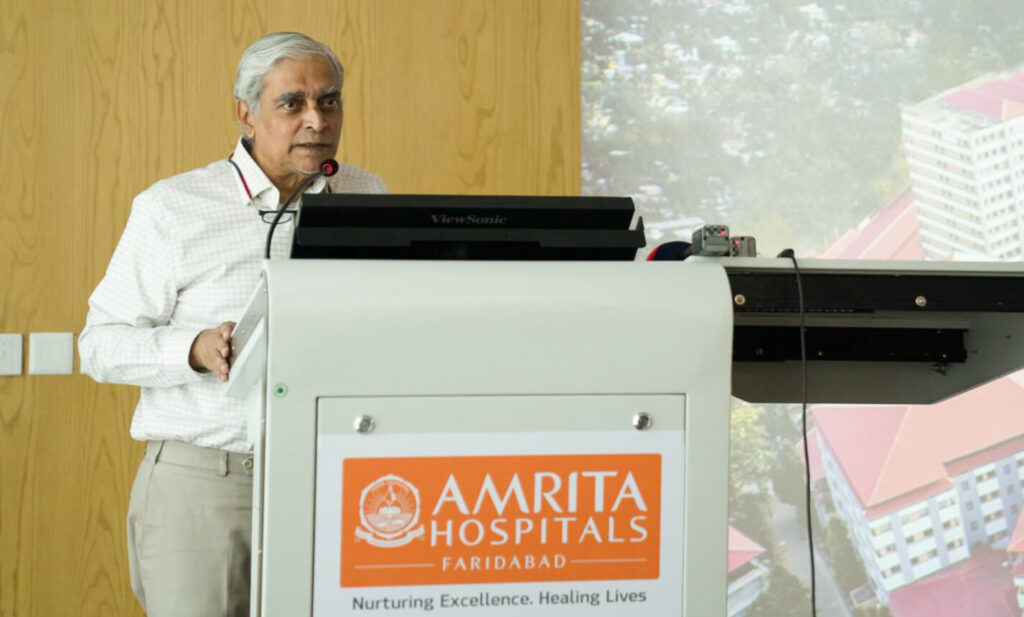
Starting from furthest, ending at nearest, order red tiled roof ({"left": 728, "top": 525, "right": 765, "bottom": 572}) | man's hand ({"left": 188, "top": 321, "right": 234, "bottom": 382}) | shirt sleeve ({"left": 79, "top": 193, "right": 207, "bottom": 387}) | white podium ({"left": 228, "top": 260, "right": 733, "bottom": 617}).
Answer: red tiled roof ({"left": 728, "top": 525, "right": 765, "bottom": 572}), shirt sleeve ({"left": 79, "top": 193, "right": 207, "bottom": 387}), man's hand ({"left": 188, "top": 321, "right": 234, "bottom": 382}), white podium ({"left": 228, "top": 260, "right": 733, "bottom": 617})

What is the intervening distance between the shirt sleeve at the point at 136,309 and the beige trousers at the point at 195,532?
16 cm

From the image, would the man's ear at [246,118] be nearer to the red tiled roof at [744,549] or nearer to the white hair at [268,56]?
the white hair at [268,56]

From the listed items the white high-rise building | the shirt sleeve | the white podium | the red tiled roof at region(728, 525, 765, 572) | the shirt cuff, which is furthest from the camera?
the white high-rise building

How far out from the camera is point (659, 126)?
10.8ft

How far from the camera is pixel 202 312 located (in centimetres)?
185

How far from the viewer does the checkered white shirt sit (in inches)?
71.3

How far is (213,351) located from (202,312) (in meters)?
0.43

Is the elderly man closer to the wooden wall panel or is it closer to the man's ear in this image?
the man's ear

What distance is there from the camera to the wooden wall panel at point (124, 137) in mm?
2582

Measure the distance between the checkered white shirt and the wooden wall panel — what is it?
2.63 feet

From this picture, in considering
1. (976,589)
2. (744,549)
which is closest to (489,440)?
A: (744,549)

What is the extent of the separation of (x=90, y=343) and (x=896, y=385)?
1393 millimetres

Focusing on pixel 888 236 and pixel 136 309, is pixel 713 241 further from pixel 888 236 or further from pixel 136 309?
pixel 888 236

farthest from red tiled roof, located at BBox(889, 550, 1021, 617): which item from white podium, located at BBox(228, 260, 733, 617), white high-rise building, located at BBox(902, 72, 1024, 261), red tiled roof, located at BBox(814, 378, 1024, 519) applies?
white podium, located at BBox(228, 260, 733, 617)
